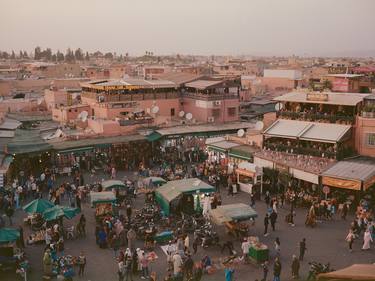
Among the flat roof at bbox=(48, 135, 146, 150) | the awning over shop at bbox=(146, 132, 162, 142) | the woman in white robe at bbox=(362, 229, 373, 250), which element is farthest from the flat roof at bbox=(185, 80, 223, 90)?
the woman in white robe at bbox=(362, 229, 373, 250)

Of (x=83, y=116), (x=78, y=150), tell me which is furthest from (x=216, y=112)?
(x=78, y=150)

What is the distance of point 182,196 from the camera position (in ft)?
55.9

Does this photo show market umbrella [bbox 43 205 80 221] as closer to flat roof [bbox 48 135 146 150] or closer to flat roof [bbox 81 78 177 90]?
flat roof [bbox 48 135 146 150]

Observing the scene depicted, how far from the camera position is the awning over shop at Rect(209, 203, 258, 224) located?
1463 centimetres

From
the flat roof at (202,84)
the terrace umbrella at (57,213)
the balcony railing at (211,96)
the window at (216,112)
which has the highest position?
the flat roof at (202,84)

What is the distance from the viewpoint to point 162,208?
17844 mm

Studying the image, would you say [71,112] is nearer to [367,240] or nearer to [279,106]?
[279,106]

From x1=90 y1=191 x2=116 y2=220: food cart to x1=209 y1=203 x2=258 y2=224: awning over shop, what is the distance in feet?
13.4

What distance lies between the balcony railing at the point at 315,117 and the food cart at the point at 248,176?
390 cm

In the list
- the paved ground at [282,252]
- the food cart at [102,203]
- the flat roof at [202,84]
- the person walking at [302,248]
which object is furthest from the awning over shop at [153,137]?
the person walking at [302,248]

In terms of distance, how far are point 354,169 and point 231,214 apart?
6670mm

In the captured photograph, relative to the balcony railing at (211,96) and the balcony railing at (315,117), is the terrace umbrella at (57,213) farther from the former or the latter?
the balcony railing at (211,96)

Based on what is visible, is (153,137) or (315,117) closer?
(315,117)

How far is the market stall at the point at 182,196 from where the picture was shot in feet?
55.5
